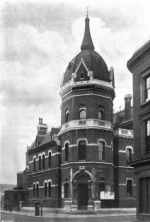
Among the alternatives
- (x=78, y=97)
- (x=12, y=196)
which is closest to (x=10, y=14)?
(x=78, y=97)

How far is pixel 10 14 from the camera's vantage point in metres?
15.9

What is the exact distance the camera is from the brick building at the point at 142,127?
72.6 ft

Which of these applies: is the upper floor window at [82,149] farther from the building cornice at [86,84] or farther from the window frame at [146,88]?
the window frame at [146,88]

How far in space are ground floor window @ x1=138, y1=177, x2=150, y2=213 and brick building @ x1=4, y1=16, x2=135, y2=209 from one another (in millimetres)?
15158

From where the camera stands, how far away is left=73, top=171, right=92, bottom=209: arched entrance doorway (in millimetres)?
37906

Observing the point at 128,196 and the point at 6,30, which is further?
the point at 128,196

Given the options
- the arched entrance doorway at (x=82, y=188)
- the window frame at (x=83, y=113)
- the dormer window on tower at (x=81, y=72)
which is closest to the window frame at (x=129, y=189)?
the arched entrance doorway at (x=82, y=188)

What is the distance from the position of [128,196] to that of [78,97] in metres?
10.7

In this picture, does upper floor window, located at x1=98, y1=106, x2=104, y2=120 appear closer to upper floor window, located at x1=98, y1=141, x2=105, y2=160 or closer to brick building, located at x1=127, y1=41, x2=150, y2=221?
upper floor window, located at x1=98, y1=141, x2=105, y2=160

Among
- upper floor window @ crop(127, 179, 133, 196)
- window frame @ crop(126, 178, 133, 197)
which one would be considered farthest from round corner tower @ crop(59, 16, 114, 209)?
upper floor window @ crop(127, 179, 133, 196)

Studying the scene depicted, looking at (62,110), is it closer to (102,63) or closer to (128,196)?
(102,63)

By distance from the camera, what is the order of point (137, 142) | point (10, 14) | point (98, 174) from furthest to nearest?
point (98, 174)
point (137, 142)
point (10, 14)

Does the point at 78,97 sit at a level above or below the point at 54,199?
above

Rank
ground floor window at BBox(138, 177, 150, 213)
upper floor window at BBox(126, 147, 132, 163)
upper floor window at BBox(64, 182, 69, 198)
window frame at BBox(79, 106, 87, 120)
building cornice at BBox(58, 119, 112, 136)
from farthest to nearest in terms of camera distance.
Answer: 1. upper floor window at BBox(126, 147, 132, 163)
2. upper floor window at BBox(64, 182, 69, 198)
3. window frame at BBox(79, 106, 87, 120)
4. building cornice at BBox(58, 119, 112, 136)
5. ground floor window at BBox(138, 177, 150, 213)
